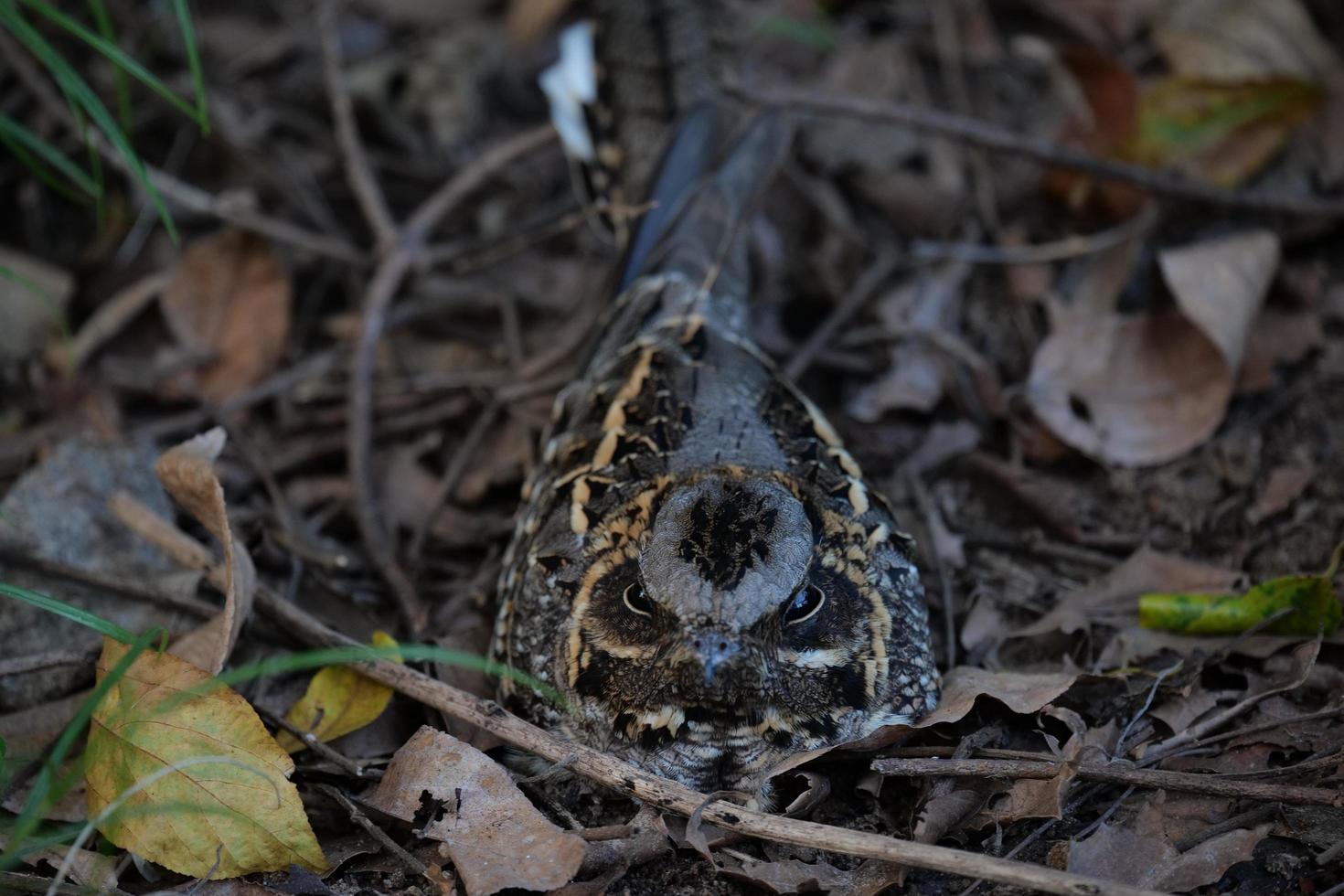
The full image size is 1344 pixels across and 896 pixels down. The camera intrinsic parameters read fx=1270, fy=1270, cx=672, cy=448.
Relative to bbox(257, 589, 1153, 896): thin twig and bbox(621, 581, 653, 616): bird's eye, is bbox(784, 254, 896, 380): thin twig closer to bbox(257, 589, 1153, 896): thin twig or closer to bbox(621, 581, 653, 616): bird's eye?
bbox(621, 581, 653, 616): bird's eye

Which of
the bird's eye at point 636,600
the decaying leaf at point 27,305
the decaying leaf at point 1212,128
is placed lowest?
the bird's eye at point 636,600

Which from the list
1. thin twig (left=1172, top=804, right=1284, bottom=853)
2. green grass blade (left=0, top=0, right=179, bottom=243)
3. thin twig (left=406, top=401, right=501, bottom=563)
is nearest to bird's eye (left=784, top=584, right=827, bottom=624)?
thin twig (left=1172, top=804, right=1284, bottom=853)

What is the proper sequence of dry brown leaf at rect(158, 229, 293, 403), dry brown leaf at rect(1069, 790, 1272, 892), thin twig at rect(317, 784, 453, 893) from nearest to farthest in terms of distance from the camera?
dry brown leaf at rect(1069, 790, 1272, 892) < thin twig at rect(317, 784, 453, 893) < dry brown leaf at rect(158, 229, 293, 403)

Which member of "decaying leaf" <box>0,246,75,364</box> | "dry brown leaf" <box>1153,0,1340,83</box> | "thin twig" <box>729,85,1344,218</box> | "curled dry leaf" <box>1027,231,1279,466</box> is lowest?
"decaying leaf" <box>0,246,75,364</box>

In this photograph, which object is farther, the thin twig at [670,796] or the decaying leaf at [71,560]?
the decaying leaf at [71,560]

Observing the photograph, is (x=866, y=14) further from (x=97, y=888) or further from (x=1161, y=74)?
(x=97, y=888)

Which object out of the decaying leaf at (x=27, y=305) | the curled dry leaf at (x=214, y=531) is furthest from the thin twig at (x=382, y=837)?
the decaying leaf at (x=27, y=305)

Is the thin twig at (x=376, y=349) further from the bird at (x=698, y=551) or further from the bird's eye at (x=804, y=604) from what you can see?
the bird's eye at (x=804, y=604)

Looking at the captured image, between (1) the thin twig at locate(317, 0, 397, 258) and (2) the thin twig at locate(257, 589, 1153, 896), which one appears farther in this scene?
(1) the thin twig at locate(317, 0, 397, 258)
